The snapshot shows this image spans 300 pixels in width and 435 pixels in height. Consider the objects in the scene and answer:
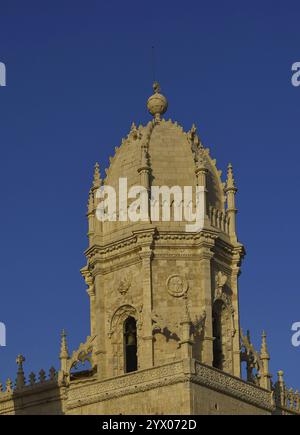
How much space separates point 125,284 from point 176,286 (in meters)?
2.39

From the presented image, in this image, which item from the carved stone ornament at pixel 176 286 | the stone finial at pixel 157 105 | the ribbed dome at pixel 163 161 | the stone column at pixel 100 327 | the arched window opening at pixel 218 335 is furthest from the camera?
the stone finial at pixel 157 105

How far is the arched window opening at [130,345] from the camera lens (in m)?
70.7

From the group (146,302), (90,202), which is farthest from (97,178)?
(146,302)

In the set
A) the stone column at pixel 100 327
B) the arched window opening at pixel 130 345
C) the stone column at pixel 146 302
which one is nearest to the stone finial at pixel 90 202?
the stone column at pixel 100 327

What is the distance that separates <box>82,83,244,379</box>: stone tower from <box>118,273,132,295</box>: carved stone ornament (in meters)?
0.04

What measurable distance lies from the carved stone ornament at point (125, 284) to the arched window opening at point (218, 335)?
4.01 metres

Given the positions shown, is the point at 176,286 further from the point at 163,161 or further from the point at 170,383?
the point at 163,161

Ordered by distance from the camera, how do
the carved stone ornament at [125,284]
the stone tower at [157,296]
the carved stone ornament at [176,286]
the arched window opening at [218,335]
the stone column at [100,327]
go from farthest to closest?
the arched window opening at [218,335]
the carved stone ornament at [125,284]
the stone column at [100,327]
the carved stone ornament at [176,286]
the stone tower at [157,296]

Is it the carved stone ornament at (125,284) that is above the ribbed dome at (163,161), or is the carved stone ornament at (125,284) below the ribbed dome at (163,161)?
below

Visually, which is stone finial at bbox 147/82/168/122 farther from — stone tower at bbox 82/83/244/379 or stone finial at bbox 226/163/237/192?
stone finial at bbox 226/163/237/192

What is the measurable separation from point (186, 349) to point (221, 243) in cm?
714

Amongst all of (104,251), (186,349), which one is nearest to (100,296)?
(104,251)

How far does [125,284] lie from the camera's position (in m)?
71.4

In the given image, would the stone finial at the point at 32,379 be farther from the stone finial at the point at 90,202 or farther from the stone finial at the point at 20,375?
the stone finial at the point at 90,202
